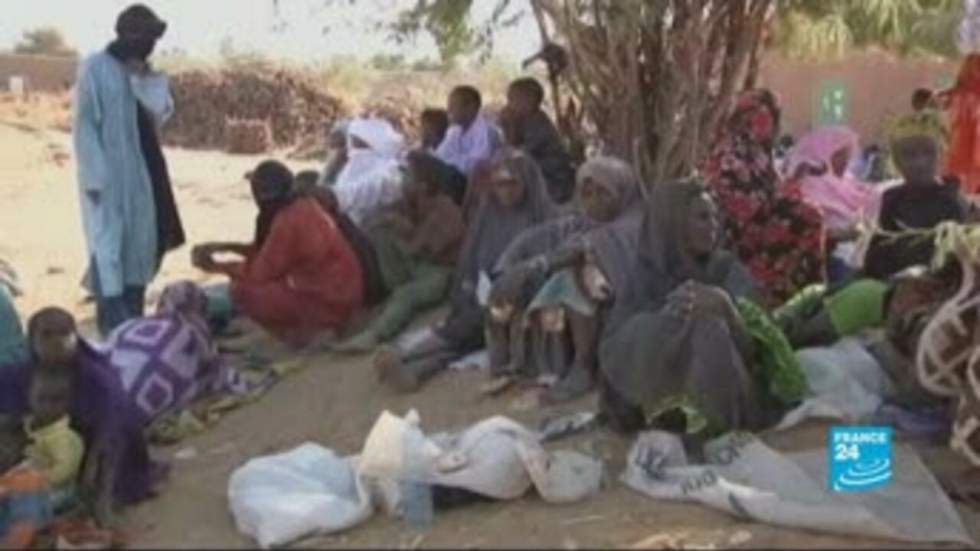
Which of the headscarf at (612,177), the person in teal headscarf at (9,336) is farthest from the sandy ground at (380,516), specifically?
the headscarf at (612,177)

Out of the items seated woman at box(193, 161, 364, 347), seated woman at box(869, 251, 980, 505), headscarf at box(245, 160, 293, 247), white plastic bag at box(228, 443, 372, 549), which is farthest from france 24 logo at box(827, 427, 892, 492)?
headscarf at box(245, 160, 293, 247)

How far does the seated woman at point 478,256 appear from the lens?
7.33m

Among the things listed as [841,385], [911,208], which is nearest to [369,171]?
[911,208]

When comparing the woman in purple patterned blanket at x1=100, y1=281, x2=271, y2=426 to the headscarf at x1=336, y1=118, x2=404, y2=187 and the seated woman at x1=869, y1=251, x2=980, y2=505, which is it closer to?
the headscarf at x1=336, y1=118, x2=404, y2=187

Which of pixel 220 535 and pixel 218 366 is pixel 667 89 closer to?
pixel 218 366

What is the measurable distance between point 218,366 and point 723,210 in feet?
8.40

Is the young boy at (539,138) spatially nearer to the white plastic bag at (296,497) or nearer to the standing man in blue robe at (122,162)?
the standing man in blue robe at (122,162)

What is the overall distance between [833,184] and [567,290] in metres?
2.77

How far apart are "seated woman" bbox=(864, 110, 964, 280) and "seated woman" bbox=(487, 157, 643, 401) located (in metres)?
Answer: 1.09

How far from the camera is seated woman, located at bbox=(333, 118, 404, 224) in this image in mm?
9281

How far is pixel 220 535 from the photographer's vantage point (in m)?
5.19

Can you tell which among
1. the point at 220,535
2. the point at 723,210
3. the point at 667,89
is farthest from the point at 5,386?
the point at 667,89

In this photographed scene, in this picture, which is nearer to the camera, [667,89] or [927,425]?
[927,425]

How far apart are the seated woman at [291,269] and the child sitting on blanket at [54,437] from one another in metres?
2.76
